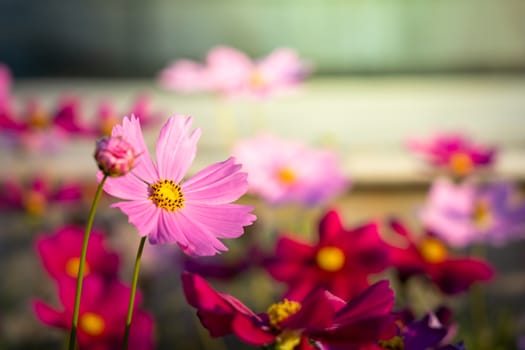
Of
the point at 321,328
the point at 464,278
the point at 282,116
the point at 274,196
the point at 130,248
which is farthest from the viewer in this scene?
the point at 282,116

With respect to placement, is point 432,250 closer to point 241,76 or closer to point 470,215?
point 470,215

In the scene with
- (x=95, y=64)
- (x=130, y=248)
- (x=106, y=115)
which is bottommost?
(x=130, y=248)

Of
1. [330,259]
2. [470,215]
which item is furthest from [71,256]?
[470,215]

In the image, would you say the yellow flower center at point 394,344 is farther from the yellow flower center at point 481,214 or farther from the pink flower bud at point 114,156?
the yellow flower center at point 481,214

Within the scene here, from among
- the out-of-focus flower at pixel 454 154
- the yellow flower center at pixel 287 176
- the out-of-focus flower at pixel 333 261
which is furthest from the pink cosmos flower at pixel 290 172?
the out-of-focus flower at pixel 333 261

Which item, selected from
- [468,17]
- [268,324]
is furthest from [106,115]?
[468,17]

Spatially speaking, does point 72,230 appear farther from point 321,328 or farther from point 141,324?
point 321,328
